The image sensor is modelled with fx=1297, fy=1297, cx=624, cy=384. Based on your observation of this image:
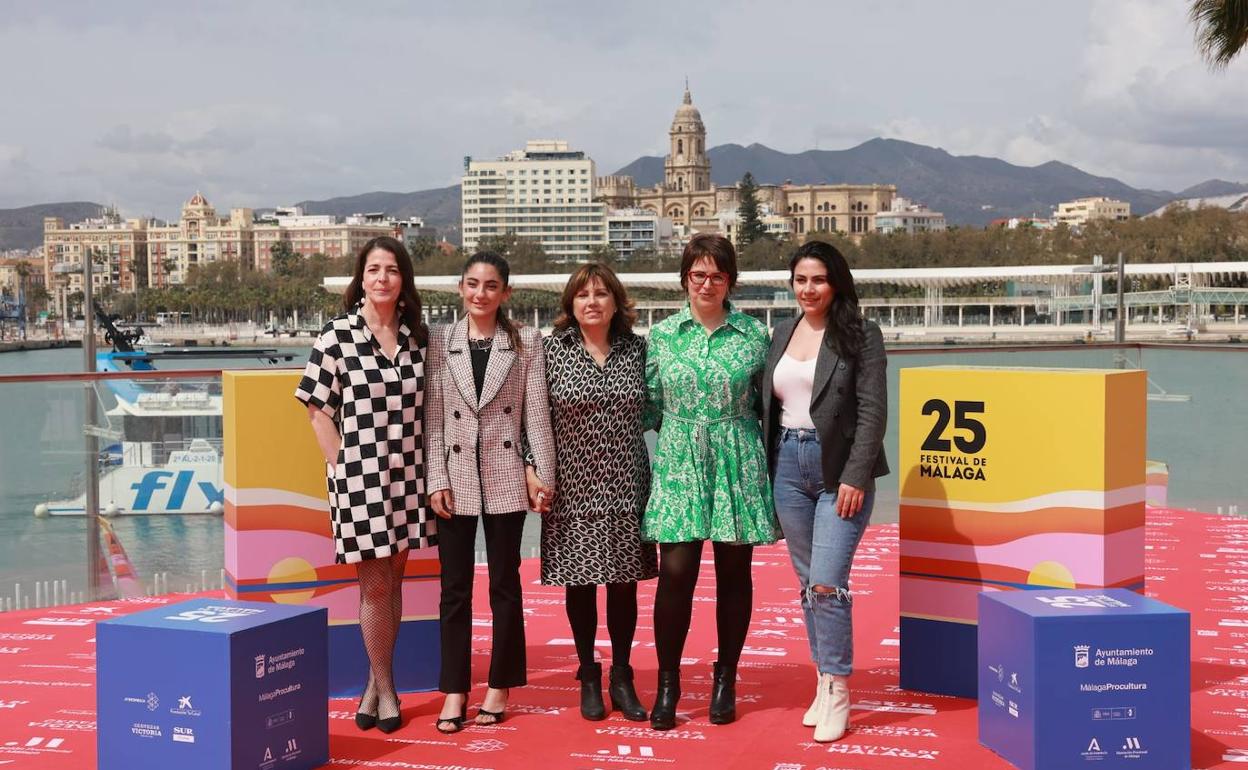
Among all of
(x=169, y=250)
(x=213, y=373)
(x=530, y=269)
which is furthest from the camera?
(x=169, y=250)

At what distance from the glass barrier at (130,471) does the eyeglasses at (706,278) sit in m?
2.27

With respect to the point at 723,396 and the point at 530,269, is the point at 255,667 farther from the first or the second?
the point at 530,269

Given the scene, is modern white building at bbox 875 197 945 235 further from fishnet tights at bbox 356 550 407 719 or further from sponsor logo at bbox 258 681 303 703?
sponsor logo at bbox 258 681 303 703

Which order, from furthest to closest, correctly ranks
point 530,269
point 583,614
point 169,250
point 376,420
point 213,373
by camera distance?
point 169,250
point 530,269
point 213,373
point 583,614
point 376,420

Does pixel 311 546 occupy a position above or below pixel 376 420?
below

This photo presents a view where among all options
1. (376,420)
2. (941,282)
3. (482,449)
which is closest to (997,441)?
(482,449)

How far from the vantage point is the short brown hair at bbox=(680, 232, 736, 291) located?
2.95 meters

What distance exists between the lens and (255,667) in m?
2.59

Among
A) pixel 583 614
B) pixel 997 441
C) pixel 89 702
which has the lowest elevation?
pixel 89 702

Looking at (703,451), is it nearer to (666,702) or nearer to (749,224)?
(666,702)

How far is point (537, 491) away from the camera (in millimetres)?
2982

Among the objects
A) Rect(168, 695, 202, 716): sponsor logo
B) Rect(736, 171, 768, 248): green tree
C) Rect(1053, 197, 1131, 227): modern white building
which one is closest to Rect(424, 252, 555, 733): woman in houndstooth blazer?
Rect(168, 695, 202, 716): sponsor logo

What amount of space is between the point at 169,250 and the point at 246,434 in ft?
440

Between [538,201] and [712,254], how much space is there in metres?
114
